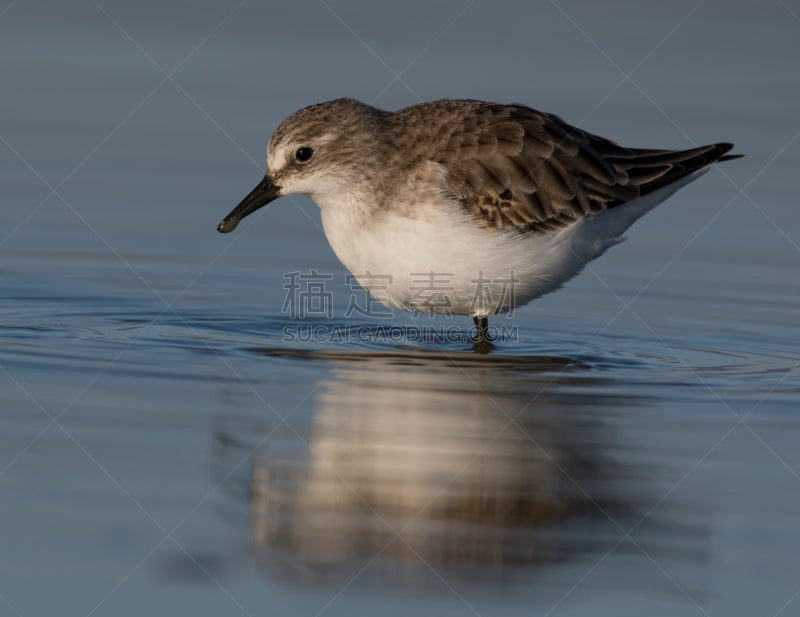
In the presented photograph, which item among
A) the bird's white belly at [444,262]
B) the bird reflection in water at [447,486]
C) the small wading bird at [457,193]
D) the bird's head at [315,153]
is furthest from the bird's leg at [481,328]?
the bird reflection in water at [447,486]

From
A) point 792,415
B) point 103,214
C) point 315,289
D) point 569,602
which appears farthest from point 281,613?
point 103,214

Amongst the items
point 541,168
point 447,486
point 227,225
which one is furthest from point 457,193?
point 447,486

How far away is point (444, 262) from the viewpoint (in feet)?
32.0

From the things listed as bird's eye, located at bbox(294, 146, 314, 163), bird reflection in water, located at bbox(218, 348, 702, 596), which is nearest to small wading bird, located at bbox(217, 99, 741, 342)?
bird's eye, located at bbox(294, 146, 314, 163)

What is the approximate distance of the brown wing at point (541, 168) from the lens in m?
10.3

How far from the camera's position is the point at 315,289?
1155 centimetres

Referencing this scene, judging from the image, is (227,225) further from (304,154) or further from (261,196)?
(304,154)

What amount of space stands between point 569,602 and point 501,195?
192 inches

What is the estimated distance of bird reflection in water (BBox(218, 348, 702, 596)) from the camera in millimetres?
6270

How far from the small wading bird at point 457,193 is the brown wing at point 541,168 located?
1 cm

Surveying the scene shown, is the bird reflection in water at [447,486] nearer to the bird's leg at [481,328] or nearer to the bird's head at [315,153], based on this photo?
the bird's leg at [481,328]

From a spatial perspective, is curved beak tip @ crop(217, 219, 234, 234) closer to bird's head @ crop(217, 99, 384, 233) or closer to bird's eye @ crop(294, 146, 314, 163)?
bird's head @ crop(217, 99, 384, 233)

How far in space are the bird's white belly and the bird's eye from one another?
1.22 feet

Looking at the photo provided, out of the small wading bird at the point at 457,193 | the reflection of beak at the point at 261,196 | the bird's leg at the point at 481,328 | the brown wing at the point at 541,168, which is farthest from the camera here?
the bird's leg at the point at 481,328
